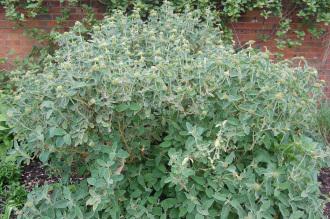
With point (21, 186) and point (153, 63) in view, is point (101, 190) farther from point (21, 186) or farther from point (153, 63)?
point (21, 186)

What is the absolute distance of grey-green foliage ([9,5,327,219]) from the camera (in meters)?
2.53

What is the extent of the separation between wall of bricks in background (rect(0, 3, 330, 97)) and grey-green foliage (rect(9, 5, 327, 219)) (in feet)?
8.43

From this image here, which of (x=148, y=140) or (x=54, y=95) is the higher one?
(x=54, y=95)

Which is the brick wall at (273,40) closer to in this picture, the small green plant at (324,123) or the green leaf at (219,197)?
the small green plant at (324,123)

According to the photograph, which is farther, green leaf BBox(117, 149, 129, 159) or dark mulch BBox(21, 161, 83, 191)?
dark mulch BBox(21, 161, 83, 191)

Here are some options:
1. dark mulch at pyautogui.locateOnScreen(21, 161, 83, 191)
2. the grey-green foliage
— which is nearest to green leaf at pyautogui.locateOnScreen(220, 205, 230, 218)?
the grey-green foliage

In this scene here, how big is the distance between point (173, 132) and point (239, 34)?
312cm

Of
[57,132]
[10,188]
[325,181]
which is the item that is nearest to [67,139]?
[57,132]

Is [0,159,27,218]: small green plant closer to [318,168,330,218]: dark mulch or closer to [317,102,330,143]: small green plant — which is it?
[318,168,330,218]: dark mulch

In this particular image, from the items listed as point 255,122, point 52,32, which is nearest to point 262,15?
point 52,32

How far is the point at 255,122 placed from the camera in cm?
277

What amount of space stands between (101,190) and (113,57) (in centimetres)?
81

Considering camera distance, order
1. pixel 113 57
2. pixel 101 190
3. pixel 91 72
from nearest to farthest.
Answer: pixel 91 72 → pixel 101 190 → pixel 113 57

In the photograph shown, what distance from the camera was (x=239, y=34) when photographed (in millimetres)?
5586
